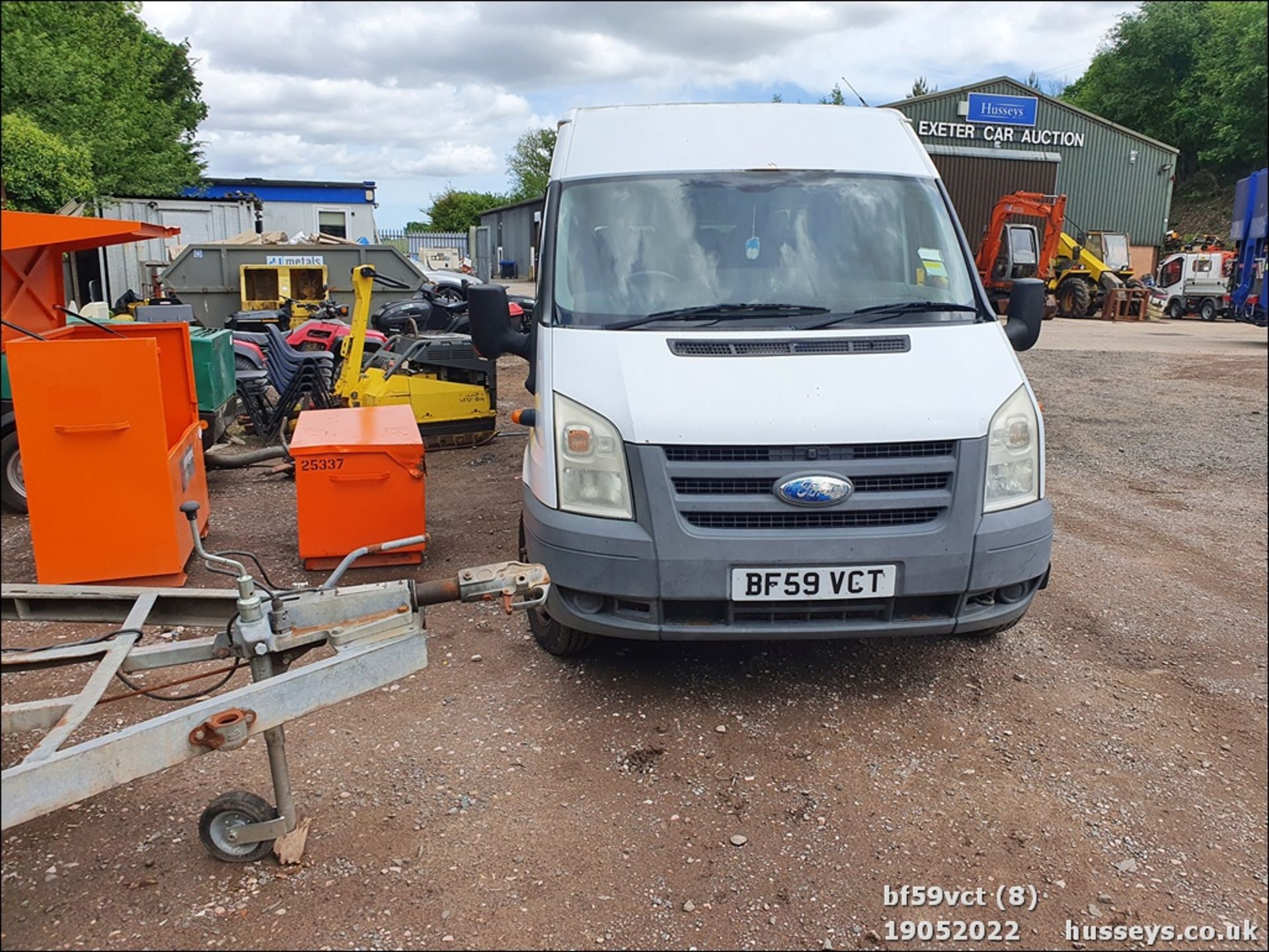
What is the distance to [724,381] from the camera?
342cm

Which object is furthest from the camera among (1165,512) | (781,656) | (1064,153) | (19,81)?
(1064,153)

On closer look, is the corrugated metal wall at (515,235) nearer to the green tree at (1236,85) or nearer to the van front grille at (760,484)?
the van front grille at (760,484)

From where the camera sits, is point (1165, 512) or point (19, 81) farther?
point (1165, 512)

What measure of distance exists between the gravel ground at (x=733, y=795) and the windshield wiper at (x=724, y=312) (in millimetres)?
1432

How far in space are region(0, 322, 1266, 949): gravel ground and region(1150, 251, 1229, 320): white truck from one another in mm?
22864

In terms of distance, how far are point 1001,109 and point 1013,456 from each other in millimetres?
29237

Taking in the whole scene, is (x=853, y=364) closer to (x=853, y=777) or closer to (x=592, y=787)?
(x=853, y=777)

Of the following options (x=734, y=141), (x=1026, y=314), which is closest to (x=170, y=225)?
(x=734, y=141)

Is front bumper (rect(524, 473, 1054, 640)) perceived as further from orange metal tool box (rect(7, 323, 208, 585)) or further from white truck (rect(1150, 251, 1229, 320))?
white truck (rect(1150, 251, 1229, 320))

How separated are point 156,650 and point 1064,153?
32.8 m

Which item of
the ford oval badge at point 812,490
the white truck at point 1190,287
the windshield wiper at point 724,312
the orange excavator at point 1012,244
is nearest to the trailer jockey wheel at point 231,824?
the ford oval badge at point 812,490

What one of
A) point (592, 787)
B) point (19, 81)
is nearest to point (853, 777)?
point (592, 787)

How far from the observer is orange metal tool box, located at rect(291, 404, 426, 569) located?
5.16 metres

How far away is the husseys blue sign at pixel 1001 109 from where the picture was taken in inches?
1131
